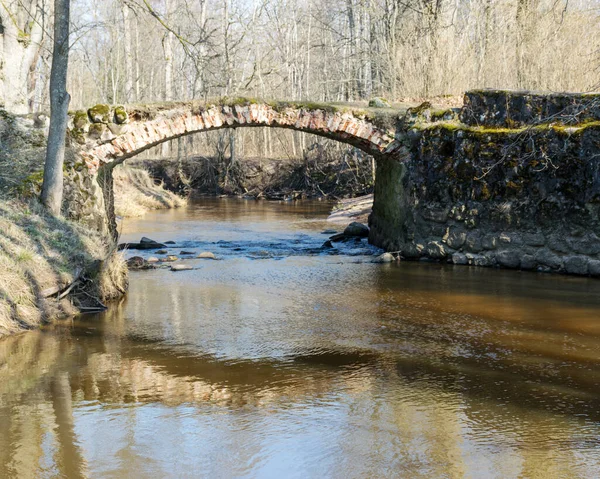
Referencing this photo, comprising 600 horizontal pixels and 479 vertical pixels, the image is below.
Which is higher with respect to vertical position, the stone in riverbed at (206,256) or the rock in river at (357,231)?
the rock in river at (357,231)

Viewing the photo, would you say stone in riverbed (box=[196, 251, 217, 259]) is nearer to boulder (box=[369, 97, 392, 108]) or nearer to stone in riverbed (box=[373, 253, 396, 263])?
stone in riverbed (box=[373, 253, 396, 263])

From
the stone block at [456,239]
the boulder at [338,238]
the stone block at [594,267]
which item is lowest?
the stone block at [594,267]

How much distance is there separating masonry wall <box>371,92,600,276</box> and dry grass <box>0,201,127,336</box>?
4.80 meters

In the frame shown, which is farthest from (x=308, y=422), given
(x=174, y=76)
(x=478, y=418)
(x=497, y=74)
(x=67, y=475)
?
(x=174, y=76)

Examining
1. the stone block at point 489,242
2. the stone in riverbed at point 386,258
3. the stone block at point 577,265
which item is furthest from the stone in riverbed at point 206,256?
the stone block at point 577,265

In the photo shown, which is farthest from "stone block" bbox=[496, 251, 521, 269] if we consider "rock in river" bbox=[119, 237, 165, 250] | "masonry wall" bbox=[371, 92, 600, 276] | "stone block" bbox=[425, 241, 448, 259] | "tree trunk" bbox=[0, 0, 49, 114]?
"tree trunk" bbox=[0, 0, 49, 114]

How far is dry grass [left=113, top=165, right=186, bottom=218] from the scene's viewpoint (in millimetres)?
21000

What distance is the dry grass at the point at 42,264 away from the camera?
7477mm

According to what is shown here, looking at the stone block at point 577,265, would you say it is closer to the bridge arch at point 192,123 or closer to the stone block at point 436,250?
the stone block at point 436,250

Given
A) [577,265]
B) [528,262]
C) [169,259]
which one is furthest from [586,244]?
[169,259]

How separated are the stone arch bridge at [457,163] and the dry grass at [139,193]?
8.59 meters

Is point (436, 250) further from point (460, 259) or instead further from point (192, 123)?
point (192, 123)

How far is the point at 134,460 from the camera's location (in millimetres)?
4367

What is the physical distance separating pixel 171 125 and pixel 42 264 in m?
4.09
